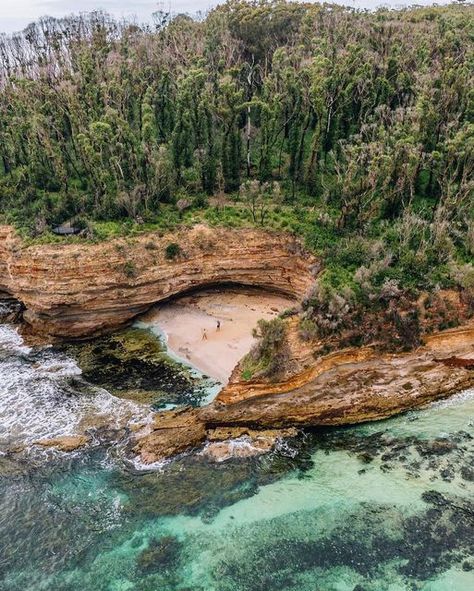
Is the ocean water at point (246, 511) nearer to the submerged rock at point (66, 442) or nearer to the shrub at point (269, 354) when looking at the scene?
the submerged rock at point (66, 442)

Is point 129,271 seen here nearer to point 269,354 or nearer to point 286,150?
point 269,354

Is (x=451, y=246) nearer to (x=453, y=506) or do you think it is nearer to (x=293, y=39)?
(x=453, y=506)

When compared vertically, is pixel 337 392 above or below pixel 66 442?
above

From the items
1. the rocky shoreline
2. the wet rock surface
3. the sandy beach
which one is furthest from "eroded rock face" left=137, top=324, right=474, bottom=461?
the sandy beach

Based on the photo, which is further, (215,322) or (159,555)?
(215,322)

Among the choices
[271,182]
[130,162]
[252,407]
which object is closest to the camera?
[252,407]

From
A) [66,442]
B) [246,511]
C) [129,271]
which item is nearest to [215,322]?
[129,271]

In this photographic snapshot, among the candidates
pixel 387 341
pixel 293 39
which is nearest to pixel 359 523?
pixel 387 341

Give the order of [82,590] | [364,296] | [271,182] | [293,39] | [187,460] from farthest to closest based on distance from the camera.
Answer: [293,39] → [271,182] → [364,296] → [187,460] → [82,590]
